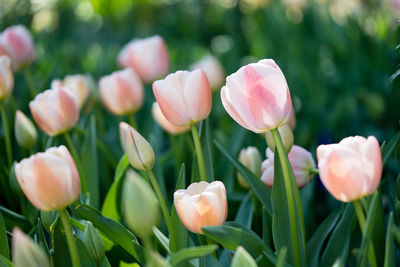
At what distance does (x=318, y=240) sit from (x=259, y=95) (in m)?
0.28

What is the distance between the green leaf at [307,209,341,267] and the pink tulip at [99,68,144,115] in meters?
0.63

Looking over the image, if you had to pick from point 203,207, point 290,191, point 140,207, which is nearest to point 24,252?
point 140,207

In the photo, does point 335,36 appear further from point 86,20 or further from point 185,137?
point 86,20

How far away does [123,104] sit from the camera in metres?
1.35

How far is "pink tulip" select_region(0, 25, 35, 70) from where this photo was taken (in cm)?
145

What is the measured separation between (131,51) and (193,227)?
0.97 m

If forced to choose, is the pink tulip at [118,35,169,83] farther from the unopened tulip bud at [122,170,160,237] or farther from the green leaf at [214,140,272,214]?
the unopened tulip bud at [122,170,160,237]

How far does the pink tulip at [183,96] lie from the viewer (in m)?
0.85

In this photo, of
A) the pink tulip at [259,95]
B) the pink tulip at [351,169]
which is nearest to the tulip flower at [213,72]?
the pink tulip at [259,95]

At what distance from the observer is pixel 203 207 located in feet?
2.43

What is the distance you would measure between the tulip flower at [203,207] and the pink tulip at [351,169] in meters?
0.15

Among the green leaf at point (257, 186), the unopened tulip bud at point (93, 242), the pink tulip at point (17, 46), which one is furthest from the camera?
the pink tulip at point (17, 46)

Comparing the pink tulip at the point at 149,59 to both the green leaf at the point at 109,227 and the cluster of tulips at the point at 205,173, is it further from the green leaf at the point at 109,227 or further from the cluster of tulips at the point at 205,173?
the green leaf at the point at 109,227

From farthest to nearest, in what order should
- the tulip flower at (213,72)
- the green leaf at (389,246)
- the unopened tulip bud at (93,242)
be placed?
the tulip flower at (213,72), the unopened tulip bud at (93,242), the green leaf at (389,246)
